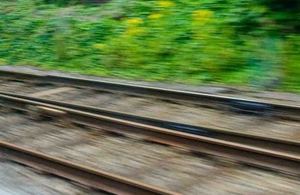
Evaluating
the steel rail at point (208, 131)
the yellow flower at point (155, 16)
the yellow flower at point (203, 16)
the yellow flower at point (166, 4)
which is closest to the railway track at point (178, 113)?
the steel rail at point (208, 131)

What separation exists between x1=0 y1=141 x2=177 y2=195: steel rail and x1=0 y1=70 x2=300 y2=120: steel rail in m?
2.63

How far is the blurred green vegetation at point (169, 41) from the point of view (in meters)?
9.93

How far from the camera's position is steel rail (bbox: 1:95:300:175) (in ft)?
19.5

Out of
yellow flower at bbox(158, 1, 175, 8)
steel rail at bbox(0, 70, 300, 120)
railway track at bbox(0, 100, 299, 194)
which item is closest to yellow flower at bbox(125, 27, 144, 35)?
yellow flower at bbox(158, 1, 175, 8)

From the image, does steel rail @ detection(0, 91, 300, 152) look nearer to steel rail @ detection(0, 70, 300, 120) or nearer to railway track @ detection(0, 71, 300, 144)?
railway track @ detection(0, 71, 300, 144)

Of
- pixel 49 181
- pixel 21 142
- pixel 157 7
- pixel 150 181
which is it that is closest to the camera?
pixel 150 181

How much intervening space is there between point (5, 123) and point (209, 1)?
5.81 m

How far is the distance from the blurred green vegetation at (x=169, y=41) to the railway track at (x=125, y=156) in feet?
9.26

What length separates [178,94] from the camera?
883 cm

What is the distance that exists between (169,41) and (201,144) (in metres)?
5.53

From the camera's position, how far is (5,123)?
8.70 meters

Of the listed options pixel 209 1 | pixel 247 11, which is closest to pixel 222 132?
pixel 247 11

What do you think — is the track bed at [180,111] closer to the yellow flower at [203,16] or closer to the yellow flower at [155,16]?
the yellow flower at [203,16]

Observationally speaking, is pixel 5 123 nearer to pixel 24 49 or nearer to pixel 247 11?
pixel 247 11
